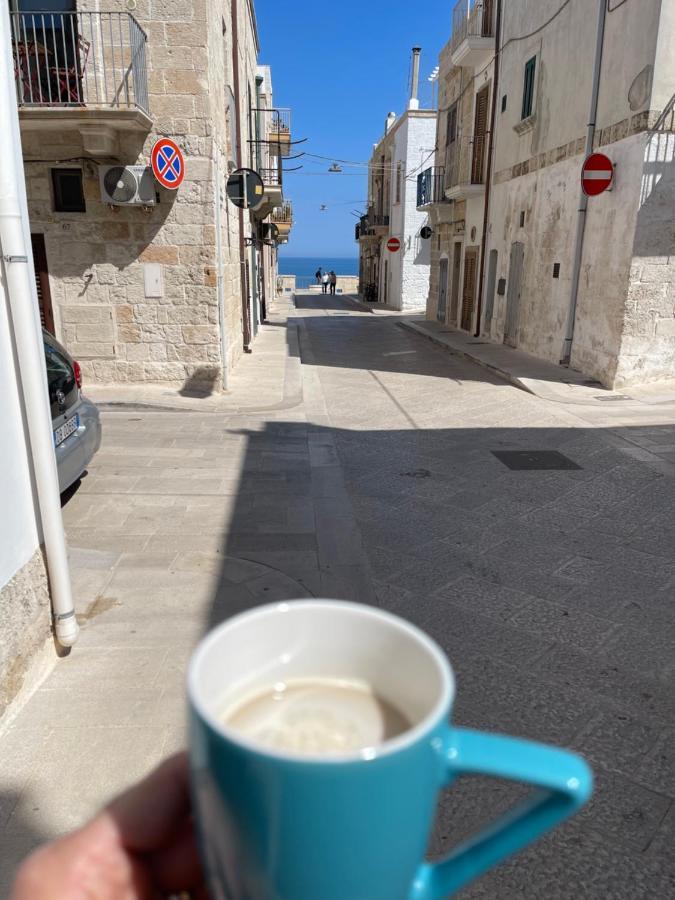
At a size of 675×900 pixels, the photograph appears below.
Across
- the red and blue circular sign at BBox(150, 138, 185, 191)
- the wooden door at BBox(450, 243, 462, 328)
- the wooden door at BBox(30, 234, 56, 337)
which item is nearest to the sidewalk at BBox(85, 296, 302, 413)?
the wooden door at BBox(30, 234, 56, 337)

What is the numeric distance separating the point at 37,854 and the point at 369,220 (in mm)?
40076

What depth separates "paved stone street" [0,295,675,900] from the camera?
2271 mm

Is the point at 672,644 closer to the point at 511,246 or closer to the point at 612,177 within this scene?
the point at 612,177

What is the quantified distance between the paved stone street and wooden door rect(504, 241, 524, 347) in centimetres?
646

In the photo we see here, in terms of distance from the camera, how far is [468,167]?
1723 cm

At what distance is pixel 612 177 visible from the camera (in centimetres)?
983

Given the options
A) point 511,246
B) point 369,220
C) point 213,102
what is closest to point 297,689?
point 213,102

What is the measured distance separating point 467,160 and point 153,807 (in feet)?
61.2

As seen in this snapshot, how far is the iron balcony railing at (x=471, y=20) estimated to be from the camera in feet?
51.5

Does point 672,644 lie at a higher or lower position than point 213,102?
lower

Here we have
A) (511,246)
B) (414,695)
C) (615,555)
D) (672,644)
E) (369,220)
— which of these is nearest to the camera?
(414,695)

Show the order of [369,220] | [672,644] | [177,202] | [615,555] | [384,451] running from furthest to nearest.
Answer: [369,220] < [177,202] < [384,451] < [615,555] < [672,644]

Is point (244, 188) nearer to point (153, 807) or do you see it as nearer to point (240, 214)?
point (240, 214)

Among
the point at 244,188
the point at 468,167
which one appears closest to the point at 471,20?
the point at 468,167
